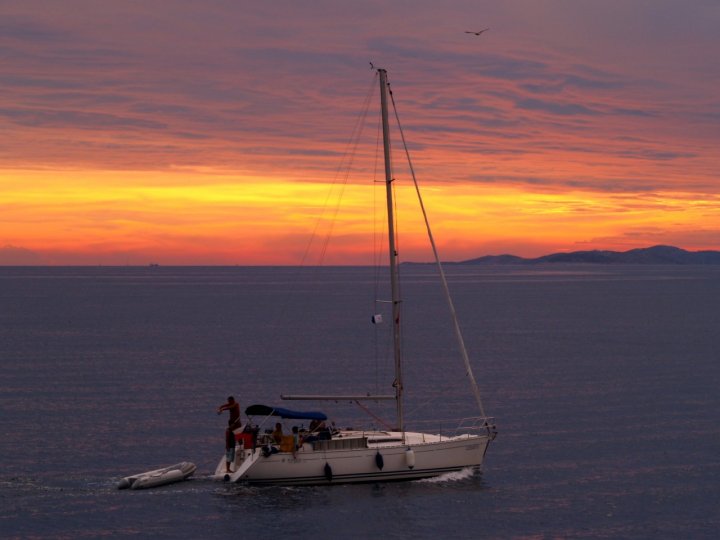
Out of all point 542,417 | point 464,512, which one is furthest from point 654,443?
point 464,512

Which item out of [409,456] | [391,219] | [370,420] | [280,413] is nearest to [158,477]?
[280,413]

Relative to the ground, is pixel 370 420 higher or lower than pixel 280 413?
lower

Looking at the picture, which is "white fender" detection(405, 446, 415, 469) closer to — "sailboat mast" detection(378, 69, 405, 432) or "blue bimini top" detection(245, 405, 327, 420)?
"sailboat mast" detection(378, 69, 405, 432)

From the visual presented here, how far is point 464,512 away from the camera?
4353cm

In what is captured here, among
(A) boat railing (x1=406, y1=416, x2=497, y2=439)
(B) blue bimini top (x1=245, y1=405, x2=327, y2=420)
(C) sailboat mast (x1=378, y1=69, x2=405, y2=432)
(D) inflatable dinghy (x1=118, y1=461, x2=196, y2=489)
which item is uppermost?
(C) sailboat mast (x1=378, y1=69, x2=405, y2=432)

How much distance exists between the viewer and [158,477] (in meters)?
45.8

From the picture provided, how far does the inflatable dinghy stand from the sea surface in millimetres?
434

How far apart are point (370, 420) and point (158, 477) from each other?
71.7 feet

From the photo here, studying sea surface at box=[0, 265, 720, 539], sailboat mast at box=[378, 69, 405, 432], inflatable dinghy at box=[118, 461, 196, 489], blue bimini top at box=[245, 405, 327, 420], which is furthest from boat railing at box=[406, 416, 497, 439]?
inflatable dinghy at box=[118, 461, 196, 489]

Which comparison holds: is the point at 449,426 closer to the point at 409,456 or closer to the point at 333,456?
the point at 409,456

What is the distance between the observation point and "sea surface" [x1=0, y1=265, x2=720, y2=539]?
139ft

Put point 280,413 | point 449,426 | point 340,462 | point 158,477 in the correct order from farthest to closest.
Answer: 1. point 449,426
2. point 280,413
3. point 340,462
4. point 158,477

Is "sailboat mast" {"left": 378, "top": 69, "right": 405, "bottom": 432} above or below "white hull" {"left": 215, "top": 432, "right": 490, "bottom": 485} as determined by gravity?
above

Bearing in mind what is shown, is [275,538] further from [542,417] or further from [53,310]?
[53,310]
